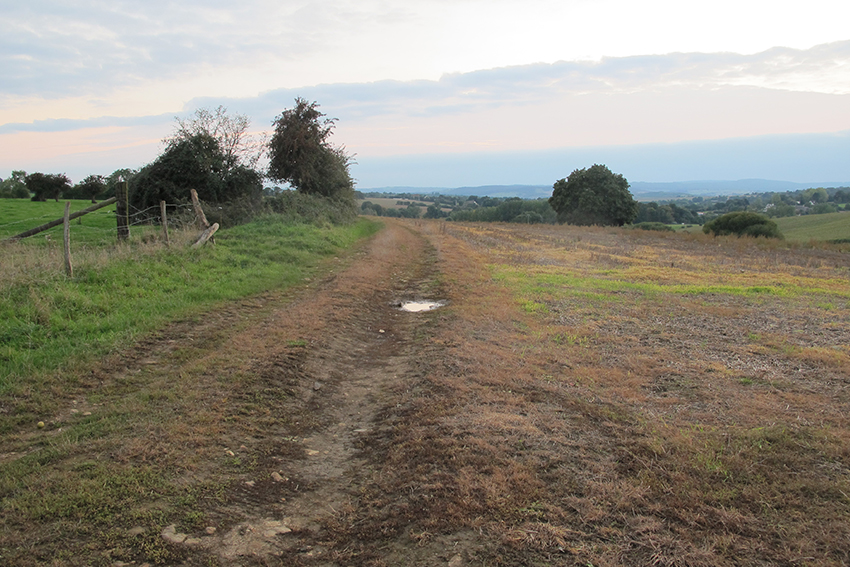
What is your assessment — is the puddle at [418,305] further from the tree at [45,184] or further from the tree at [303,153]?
the tree at [45,184]

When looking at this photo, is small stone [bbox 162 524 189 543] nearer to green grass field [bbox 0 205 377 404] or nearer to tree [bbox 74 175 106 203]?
green grass field [bbox 0 205 377 404]

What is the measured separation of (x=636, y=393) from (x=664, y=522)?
7.84 feet

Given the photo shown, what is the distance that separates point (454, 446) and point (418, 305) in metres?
6.34

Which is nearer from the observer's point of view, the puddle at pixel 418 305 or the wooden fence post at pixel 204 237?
the puddle at pixel 418 305

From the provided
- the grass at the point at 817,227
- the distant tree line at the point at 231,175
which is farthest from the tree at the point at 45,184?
the grass at the point at 817,227

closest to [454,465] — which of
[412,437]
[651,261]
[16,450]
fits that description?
[412,437]

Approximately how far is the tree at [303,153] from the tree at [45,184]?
14927mm

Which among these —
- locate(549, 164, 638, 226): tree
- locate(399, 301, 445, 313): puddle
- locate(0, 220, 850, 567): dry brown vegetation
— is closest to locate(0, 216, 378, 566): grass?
locate(0, 220, 850, 567): dry brown vegetation

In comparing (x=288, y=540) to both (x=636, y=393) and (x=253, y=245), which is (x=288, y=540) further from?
(x=253, y=245)

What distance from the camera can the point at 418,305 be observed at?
10.5 m

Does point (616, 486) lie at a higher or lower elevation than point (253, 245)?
lower

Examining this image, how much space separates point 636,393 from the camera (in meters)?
5.51

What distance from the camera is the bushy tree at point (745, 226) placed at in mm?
39000

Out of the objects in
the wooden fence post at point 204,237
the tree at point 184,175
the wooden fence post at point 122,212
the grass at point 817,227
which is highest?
the tree at point 184,175
